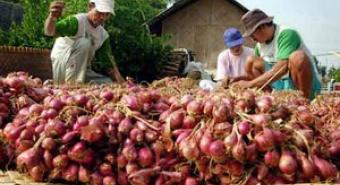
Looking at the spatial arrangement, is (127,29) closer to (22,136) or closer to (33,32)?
(33,32)

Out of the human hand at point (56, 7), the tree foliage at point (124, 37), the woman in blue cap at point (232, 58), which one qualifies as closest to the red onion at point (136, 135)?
the human hand at point (56, 7)

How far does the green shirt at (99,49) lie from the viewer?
5031 mm

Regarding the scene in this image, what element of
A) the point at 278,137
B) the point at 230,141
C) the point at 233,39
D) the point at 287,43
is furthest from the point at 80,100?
the point at 233,39

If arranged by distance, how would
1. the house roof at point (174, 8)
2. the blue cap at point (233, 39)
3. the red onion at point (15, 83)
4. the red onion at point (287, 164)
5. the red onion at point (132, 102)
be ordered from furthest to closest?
the house roof at point (174, 8)
the blue cap at point (233, 39)
the red onion at point (15, 83)
the red onion at point (132, 102)
the red onion at point (287, 164)

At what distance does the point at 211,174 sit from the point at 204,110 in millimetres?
204

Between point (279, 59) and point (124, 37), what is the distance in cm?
429

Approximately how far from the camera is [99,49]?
5590 mm

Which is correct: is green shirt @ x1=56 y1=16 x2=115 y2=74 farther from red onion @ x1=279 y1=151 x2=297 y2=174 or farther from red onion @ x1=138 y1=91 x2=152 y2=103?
red onion @ x1=279 y1=151 x2=297 y2=174

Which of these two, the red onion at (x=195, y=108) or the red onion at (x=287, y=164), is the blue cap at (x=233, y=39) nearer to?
the red onion at (x=195, y=108)

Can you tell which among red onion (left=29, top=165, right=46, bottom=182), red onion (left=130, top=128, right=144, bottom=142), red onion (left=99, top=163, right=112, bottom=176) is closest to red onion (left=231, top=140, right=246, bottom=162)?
red onion (left=130, top=128, right=144, bottom=142)

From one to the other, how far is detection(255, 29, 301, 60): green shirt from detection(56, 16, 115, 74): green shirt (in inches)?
72.3

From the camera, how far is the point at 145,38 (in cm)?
849

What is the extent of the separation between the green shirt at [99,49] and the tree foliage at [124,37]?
1.39m

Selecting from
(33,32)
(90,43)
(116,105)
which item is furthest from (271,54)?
(33,32)
